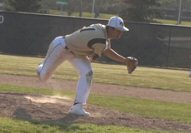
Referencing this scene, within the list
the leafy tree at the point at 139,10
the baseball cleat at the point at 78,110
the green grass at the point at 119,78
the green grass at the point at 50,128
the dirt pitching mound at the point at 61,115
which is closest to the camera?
the green grass at the point at 50,128

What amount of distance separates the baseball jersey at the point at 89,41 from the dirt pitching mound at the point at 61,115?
97cm

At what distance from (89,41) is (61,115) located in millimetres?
1160

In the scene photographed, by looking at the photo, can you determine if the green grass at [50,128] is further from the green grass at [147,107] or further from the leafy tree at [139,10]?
the leafy tree at [139,10]

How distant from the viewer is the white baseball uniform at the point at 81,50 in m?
8.41

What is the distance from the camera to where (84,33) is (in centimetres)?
860

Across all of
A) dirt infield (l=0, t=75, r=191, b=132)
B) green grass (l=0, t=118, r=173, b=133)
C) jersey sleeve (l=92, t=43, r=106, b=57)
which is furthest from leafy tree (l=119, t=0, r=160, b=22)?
green grass (l=0, t=118, r=173, b=133)

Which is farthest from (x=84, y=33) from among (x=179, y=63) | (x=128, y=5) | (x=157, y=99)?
(x=128, y=5)

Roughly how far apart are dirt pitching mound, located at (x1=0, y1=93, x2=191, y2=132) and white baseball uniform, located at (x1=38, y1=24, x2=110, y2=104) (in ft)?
1.49

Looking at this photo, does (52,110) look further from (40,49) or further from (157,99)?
(40,49)

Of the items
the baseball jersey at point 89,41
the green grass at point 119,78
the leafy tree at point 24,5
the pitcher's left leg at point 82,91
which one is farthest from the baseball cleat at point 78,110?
the leafy tree at point 24,5

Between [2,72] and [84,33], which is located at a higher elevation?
[84,33]

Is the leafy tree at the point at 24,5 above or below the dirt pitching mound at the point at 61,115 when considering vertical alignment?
below

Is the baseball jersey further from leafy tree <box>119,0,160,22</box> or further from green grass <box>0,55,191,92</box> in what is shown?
leafy tree <box>119,0,160,22</box>

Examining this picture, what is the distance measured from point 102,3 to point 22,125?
59913 millimetres
